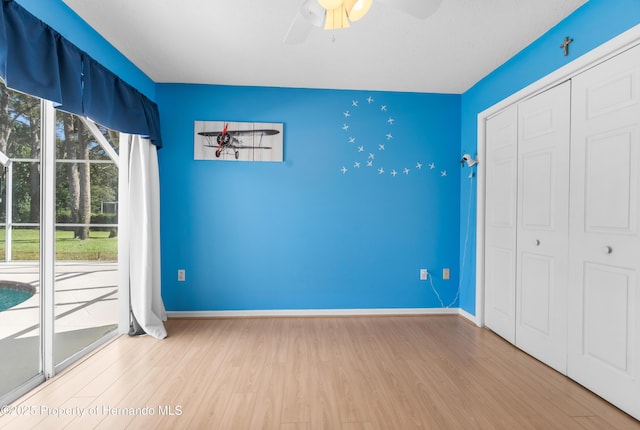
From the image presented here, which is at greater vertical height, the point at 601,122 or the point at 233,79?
the point at 233,79

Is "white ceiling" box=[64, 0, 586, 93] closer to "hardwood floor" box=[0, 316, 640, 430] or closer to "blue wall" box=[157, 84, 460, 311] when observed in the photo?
"blue wall" box=[157, 84, 460, 311]

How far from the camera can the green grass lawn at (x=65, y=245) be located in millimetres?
1943

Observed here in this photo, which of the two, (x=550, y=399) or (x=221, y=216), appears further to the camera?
(x=221, y=216)

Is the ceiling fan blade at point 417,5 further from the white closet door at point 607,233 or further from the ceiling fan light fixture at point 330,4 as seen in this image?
the white closet door at point 607,233

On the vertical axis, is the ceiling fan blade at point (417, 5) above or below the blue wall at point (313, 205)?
above

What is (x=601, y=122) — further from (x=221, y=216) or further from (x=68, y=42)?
(x=68, y=42)

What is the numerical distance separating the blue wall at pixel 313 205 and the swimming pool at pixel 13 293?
3.68 feet

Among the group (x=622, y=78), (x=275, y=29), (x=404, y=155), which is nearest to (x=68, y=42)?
(x=275, y=29)

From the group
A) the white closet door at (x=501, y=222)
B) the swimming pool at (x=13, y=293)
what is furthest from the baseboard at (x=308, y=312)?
the swimming pool at (x=13, y=293)

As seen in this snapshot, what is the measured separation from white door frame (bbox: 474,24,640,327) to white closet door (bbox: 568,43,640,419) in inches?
2.1

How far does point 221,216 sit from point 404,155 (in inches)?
82.3

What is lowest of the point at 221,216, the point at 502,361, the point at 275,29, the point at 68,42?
the point at 502,361

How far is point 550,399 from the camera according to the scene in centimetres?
182

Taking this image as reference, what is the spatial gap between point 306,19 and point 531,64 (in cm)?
191
